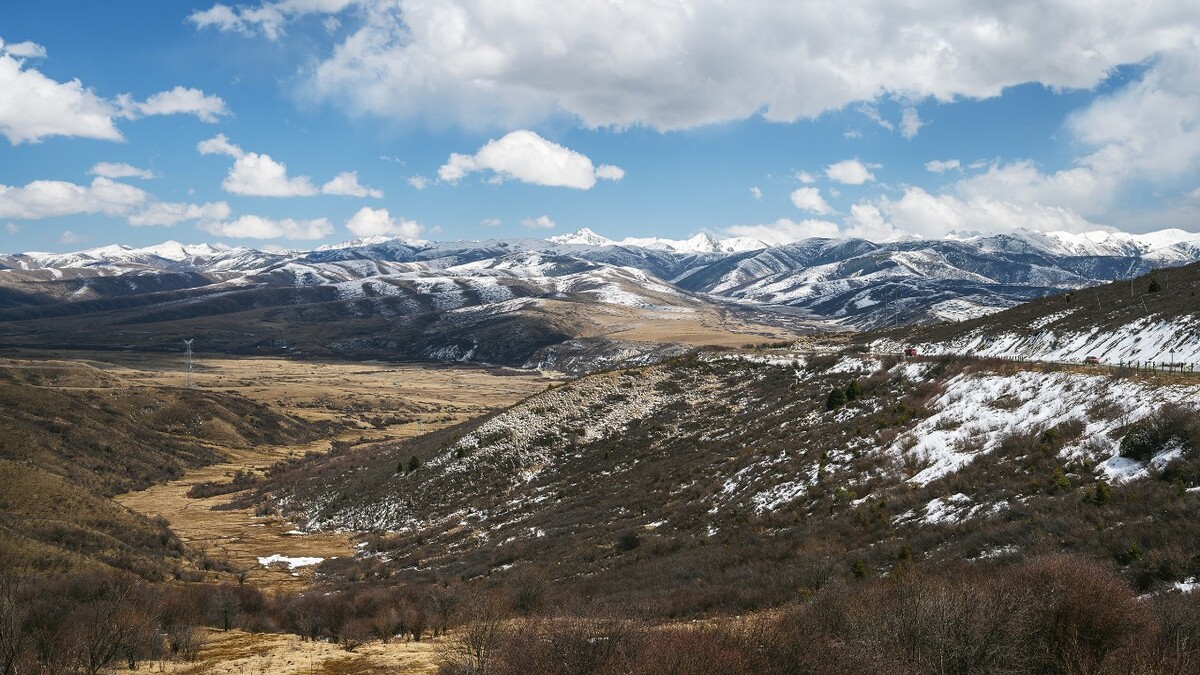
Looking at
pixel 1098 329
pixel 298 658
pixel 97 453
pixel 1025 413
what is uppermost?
pixel 1098 329

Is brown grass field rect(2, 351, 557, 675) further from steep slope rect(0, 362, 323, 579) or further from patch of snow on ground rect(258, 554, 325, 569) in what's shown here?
steep slope rect(0, 362, 323, 579)

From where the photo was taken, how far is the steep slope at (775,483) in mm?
17344

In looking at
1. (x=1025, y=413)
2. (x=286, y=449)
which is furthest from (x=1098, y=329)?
(x=286, y=449)

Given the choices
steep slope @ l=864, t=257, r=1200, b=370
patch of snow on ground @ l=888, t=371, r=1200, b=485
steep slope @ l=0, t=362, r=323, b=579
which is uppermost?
steep slope @ l=864, t=257, r=1200, b=370

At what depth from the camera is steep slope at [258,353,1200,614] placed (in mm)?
17344

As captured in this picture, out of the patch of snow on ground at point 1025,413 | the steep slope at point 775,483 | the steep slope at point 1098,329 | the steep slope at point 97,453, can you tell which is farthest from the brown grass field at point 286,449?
the steep slope at point 1098,329

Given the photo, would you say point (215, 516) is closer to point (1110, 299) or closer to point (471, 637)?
point (471, 637)

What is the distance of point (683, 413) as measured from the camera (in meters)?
49.3

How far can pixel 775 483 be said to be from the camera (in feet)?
95.3

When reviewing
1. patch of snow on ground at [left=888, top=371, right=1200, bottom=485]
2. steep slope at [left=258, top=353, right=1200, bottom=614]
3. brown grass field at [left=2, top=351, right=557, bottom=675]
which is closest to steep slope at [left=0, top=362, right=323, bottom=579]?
brown grass field at [left=2, top=351, right=557, bottom=675]

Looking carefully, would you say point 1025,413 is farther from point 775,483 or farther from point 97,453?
point 97,453

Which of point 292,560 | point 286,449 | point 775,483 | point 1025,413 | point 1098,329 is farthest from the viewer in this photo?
point 286,449

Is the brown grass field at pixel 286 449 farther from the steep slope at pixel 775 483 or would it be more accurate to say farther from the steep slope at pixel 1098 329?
the steep slope at pixel 1098 329

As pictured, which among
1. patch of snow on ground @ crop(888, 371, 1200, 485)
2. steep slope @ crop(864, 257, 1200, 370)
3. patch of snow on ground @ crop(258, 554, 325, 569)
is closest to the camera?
patch of snow on ground @ crop(888, 371, 1200, 485)
